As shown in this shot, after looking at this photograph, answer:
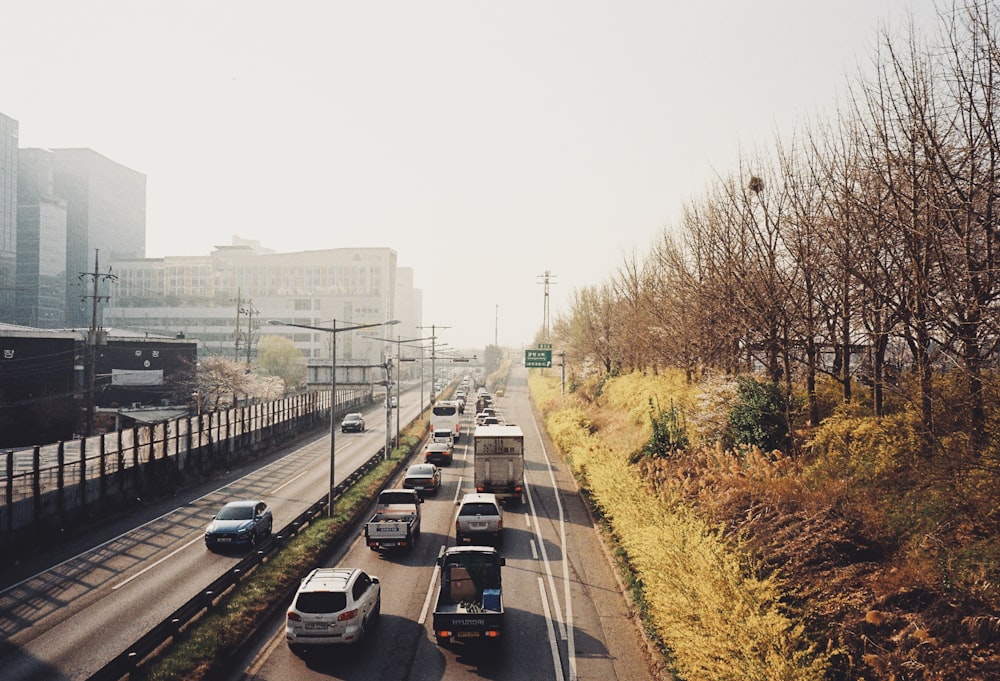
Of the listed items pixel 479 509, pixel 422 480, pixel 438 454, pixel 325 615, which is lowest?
pixel 422 480

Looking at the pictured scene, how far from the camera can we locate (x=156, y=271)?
163875 millimetres

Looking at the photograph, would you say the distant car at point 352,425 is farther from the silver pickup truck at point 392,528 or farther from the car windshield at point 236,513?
the silver pickup truck at point 392,528

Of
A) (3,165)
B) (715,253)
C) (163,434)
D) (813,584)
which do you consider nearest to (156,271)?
(3,165)

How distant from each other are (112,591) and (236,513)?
18.1ft

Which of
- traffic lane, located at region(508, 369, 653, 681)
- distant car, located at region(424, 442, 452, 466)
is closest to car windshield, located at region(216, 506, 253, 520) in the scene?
traffic lane, located at region(508, 369, 653, 681)

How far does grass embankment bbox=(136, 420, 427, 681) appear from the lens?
533 inches

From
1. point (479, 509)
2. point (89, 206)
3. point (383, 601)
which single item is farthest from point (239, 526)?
point (89, 206)

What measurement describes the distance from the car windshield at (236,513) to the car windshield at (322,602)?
10.9m

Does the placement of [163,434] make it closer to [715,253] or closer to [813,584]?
[715,253]

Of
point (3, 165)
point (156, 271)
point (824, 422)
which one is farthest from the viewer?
point (156, 271)

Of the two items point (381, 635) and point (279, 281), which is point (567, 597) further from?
point (279, 281)

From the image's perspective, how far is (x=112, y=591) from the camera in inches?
762

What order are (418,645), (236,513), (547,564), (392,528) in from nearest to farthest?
(418,645) → (547,564) → (392,528) → (236,513)

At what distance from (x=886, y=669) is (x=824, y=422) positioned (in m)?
9.75
